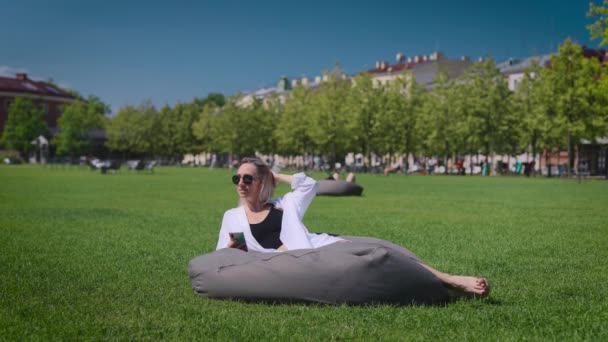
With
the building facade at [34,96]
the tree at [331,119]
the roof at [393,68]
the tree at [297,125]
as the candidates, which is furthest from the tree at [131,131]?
the tree at [331,119]

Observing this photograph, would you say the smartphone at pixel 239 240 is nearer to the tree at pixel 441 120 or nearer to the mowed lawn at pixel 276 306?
the mowed lawn at pixel 276 306

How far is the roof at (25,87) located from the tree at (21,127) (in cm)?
1622

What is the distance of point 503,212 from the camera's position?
64.7ft

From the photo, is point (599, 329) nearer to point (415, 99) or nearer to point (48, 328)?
point (48, 328)

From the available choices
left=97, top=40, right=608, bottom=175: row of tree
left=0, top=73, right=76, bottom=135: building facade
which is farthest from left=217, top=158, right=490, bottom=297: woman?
left=0, top=73, right=76, bottom=135: building facade

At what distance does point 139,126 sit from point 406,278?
107513 millimetres

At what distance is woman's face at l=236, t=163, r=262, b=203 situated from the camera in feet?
24.1

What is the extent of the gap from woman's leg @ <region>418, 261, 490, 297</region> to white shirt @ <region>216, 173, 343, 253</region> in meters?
1.20

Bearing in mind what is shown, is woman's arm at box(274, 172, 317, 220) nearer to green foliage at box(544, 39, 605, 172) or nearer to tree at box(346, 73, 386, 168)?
green foliage at box(544, 39, 605, 172)

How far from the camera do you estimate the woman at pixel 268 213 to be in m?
7.25

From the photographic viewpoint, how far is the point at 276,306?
685cm

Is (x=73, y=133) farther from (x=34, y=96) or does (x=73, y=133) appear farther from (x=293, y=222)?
(x=293, y=222)

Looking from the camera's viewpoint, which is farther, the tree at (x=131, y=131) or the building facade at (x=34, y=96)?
the building facade at (x=34, y=96)

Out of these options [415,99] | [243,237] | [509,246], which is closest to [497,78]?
[415,99]
